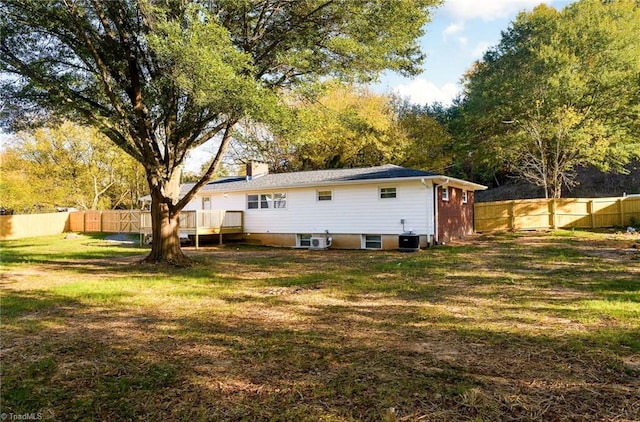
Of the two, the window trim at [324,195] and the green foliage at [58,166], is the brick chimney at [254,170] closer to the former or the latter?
Result: the window trim at [324,195]

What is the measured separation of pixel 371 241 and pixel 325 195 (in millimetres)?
2912

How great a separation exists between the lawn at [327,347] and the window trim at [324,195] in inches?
343

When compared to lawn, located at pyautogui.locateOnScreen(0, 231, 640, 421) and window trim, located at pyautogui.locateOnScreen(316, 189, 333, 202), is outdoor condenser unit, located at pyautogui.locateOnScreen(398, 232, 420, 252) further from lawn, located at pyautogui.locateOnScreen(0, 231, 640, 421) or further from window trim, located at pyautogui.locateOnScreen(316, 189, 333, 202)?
lawn, located at pyautogui.locateOnScreen(0, 231, 640, 421)

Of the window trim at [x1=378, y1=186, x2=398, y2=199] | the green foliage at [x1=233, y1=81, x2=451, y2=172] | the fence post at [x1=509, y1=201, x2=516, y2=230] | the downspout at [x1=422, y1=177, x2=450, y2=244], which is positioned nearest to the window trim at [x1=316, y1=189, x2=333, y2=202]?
the window trim at [x1=378, y1=186, x2=398, y2=199]

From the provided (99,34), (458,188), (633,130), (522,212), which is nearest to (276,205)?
(458,188)

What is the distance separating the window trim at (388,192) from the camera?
1583cm

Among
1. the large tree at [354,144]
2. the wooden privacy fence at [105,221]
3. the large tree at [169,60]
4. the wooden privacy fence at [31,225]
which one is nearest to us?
the large tree at [169,60]

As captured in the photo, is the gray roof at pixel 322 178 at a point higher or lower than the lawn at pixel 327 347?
higher

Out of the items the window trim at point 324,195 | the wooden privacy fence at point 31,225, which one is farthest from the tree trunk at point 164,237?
the wooden privacy fence at point 31,225

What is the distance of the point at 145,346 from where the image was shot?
14.1 feet

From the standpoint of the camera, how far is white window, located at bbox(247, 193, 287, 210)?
741 inches

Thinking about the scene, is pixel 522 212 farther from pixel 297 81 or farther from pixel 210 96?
pixel 210 96

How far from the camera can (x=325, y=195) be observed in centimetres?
1756

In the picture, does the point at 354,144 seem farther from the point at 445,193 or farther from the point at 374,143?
the point at 445,193
